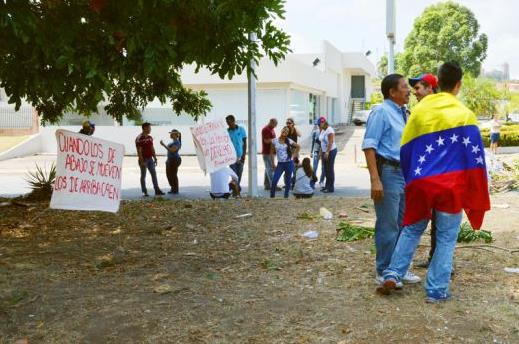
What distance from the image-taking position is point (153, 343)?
12.5ft

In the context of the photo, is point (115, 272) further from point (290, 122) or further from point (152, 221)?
point (290, 122)

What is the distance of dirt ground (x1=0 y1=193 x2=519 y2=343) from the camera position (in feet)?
12.9

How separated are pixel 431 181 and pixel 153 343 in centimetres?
211

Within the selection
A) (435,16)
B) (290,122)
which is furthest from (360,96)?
(290,122)

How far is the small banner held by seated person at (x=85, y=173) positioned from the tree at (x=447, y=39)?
43.1 metres

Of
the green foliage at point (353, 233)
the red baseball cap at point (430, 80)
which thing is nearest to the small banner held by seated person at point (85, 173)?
the green foliage at point (353, 233)

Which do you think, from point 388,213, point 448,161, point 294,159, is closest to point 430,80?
point 448,161

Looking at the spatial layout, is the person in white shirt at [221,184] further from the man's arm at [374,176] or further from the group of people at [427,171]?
the man's arm at [374,176]

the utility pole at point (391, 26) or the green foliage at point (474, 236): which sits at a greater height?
the utility pole at point (391, 26)

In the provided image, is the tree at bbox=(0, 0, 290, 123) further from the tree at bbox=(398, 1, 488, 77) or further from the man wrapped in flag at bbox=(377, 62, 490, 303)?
the tree at bbox=(398, 1, 488, 77)

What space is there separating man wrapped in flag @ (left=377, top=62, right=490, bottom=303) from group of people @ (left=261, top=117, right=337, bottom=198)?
20.1 ft

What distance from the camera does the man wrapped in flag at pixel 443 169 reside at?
4.14 m

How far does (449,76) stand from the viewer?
429 cm

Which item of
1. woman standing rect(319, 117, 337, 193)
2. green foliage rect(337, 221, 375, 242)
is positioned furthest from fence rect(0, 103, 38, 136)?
green foliage rect(337, 221, 375, 242)
